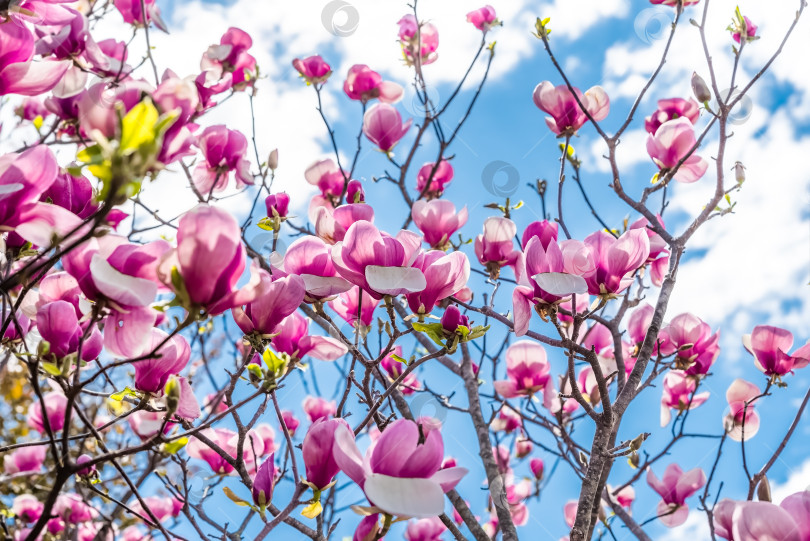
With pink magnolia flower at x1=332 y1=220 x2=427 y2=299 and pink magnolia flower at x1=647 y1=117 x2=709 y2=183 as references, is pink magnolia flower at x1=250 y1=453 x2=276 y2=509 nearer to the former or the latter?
pink magnolia flower at x1=332 y1=220 x2=427 y2=299

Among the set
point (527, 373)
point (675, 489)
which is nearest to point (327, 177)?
point (527, 373)

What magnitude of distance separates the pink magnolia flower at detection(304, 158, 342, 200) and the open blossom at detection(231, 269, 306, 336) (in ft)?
4.79

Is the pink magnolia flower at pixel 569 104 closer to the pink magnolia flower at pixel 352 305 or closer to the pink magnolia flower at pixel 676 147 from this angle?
the pink magnolia flower at pixel 676 147

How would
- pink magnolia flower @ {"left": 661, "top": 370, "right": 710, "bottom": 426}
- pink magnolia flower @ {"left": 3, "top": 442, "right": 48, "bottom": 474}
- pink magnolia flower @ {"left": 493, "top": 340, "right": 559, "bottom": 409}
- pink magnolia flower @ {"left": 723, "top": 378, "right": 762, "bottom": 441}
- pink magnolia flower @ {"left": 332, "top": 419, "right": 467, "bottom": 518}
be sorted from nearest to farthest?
pink magnolia flower @ {"left": 332, "top": 419, "right": 467, "bottom": 518}
pink magnolia flower @ {"left": 723, "top": 378, "right": 762, "bottom": 441}
pink magnolia flower @ {"left": 493, "top": 340, "right": 559, "bottom": 409}
pink magnolia flower @ {"left": 661, "top": 370, "right": 710, "bottom": 426}
pink magnolia flower @ {"left": 3, "top": 442, "right": 48, "bottom": 474}

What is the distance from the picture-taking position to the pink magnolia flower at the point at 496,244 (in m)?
2.03

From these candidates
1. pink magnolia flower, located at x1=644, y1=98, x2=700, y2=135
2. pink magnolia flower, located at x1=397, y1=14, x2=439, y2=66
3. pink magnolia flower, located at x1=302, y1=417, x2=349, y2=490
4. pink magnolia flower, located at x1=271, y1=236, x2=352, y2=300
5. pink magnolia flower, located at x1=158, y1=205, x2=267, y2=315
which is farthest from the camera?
pink magnolia flower, located at x1=397, y1=14, x2=439, y2=66

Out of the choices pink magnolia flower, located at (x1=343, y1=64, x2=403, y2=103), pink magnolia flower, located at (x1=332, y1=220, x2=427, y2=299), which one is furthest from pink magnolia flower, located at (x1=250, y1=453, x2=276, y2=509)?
pink magnolia flower, located at (x1=343, y1=64, x2=403, y2=103)

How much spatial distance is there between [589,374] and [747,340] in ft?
1.79

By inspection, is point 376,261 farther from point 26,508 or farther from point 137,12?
point 26,508

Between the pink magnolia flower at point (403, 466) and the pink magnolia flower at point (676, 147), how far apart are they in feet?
4.93

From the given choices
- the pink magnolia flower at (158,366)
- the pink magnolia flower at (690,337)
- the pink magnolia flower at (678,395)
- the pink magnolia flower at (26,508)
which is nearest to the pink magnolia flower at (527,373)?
the pink magnolia flower at (690,337)

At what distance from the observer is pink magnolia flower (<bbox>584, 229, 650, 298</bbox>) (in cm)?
136

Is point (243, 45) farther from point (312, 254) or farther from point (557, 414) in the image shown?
point (557, 414)

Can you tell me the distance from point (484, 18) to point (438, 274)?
2.17 m
